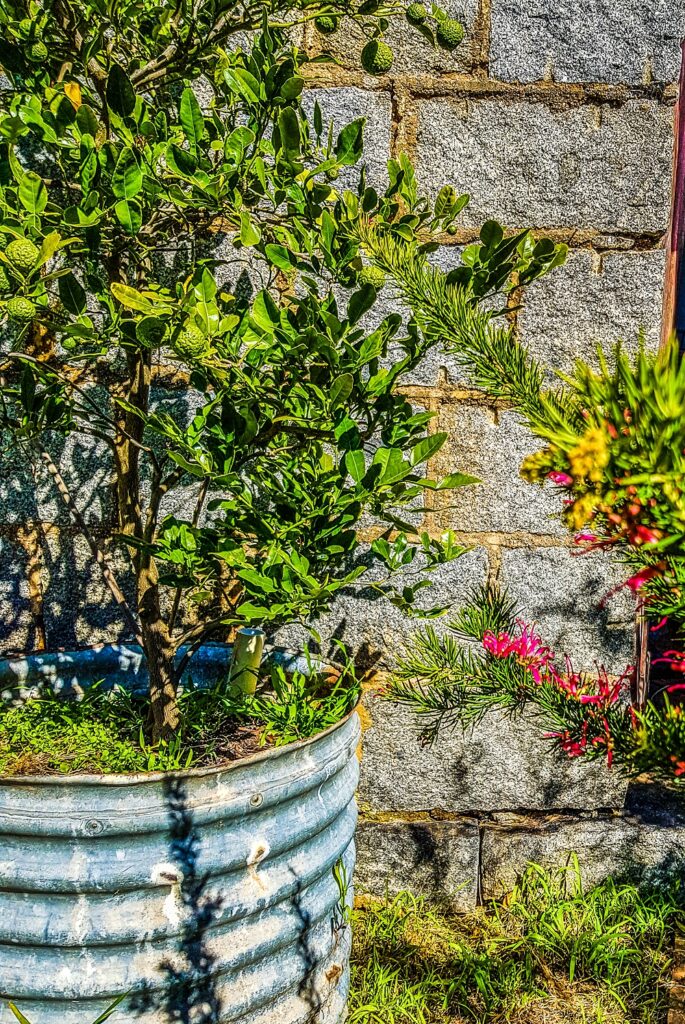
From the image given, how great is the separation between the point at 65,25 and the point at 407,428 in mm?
797

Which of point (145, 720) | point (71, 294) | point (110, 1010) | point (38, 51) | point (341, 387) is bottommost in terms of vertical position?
point (110, 1010)

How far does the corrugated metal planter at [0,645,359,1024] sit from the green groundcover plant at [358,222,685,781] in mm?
499

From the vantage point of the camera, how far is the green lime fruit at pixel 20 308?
94 centimetres

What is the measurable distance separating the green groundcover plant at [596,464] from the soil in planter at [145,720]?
0.61 metres

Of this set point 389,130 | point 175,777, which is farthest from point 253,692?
point 389,130

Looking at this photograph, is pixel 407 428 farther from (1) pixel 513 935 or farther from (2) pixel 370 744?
(1) pixel 513 935

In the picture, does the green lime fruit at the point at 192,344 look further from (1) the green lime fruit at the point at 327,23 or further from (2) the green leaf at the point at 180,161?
(1) the green lime fruit at the point at 327,23

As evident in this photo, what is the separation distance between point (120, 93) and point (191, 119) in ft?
0.37

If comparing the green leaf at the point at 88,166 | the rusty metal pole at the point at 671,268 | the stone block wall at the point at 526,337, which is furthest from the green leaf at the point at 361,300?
the rusty metal pole at the point at 671,268

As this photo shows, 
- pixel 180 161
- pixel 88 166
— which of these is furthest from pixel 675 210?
pixel 88 166

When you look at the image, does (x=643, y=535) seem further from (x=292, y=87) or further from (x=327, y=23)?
(x=327, y=23)

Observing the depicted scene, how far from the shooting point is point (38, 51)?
3.84ft

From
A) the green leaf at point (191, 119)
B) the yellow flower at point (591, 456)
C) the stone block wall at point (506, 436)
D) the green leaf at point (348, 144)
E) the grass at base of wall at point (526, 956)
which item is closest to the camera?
the yellow flower at point (591, 456)

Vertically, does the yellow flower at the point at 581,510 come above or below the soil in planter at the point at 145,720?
above
